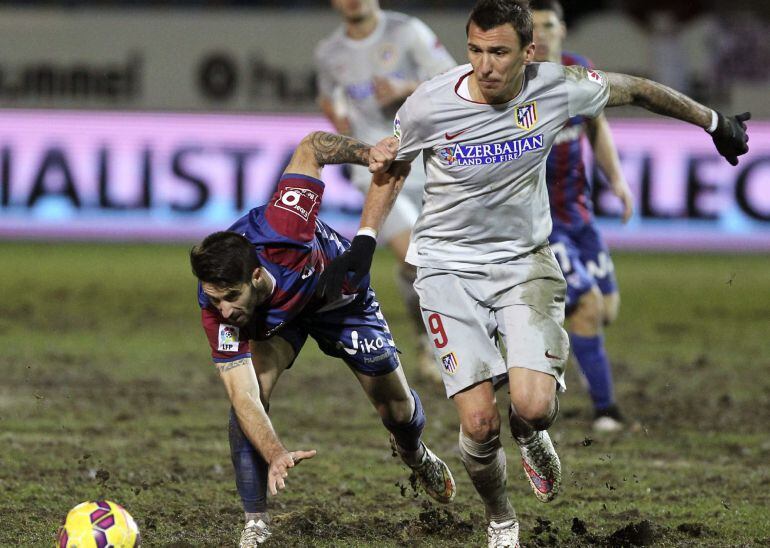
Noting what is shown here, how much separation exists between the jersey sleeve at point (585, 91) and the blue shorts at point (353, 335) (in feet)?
4.31

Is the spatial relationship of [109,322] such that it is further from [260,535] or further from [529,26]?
[529,26]

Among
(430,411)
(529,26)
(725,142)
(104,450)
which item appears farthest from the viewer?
(430,411)

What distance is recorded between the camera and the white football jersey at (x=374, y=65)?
9.93 meters

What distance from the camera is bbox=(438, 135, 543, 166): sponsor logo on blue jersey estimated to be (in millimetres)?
5289

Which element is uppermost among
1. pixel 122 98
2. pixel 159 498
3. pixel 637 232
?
pixel 122 98

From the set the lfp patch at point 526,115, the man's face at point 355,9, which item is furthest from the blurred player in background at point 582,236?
the lfp patch at point 526,115

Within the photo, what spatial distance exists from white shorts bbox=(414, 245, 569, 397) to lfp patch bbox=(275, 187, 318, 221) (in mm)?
591

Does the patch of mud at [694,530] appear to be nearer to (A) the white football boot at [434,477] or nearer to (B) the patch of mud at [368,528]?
(B) the patch of mud at [368,528]

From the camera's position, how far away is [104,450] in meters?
7.42

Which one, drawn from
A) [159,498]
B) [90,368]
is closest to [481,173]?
[159,498]

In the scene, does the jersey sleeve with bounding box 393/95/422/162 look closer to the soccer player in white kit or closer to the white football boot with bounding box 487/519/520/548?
the soccer player in white kit

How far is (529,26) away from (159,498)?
294 cm

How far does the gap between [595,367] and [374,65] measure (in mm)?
3246

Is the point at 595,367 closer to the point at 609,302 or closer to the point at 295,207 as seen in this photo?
the point at 609,302
